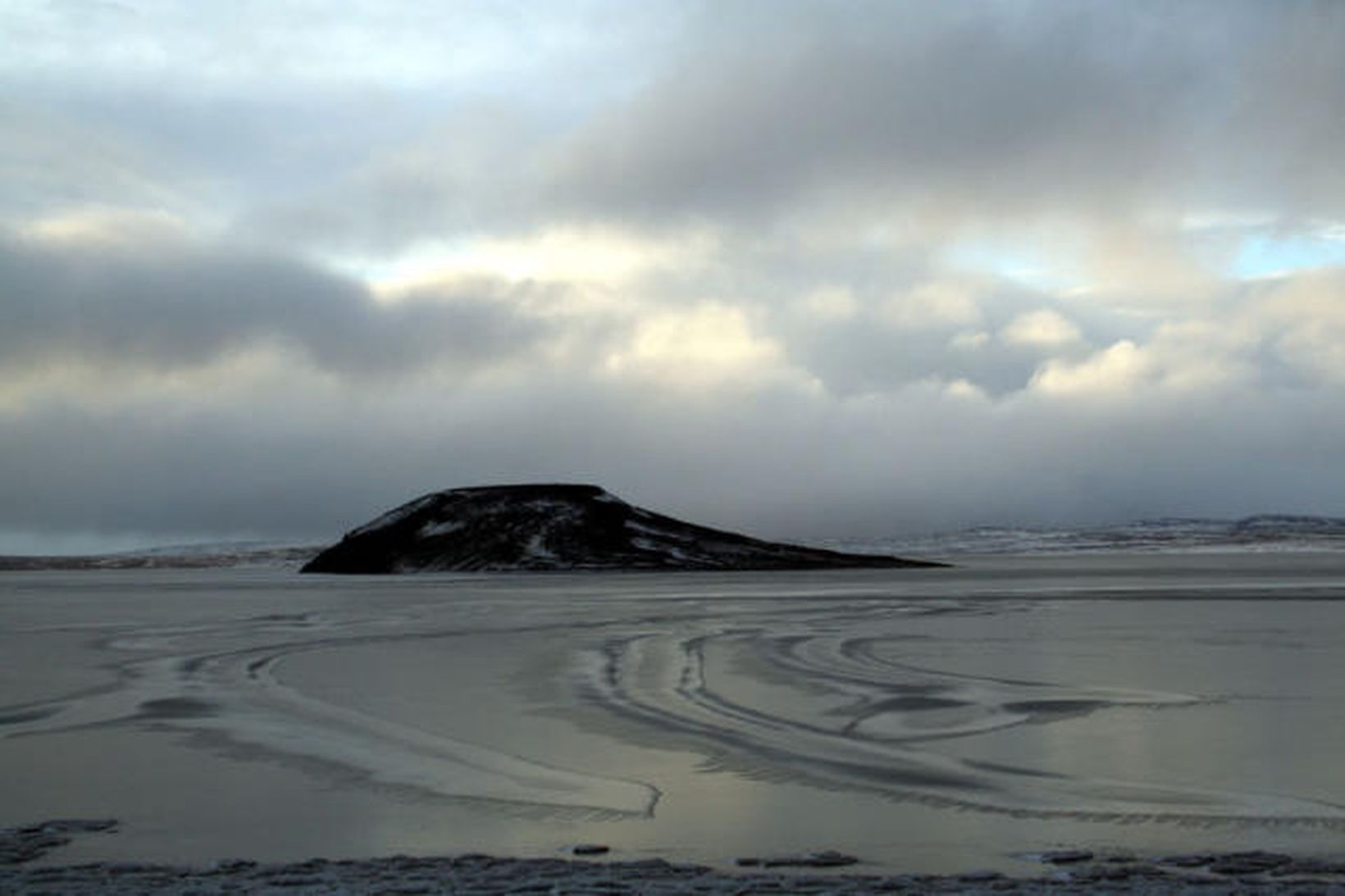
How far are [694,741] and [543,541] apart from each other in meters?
88.2

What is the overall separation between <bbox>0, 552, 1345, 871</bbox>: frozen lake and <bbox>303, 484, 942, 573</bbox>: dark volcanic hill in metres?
69.6

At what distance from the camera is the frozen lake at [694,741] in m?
6.73

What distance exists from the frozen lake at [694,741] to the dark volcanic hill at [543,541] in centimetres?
6960

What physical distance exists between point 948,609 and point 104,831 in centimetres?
2257

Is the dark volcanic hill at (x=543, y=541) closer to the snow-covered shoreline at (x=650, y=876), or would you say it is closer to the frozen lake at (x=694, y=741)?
the frozen lake at (x=694, y=741)

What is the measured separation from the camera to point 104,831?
6.88 metres

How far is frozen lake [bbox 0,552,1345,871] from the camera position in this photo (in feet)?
22.1

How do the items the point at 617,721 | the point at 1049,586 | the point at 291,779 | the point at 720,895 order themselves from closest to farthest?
1. the point at 720,895
2. the point at 291,779
3. the point at 617,721
4. the point at 1049,586

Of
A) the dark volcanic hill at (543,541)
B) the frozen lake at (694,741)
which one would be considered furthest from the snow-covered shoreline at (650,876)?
the dark volcanic hill at (543,541)

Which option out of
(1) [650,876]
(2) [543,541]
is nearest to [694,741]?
(1) [650,876]

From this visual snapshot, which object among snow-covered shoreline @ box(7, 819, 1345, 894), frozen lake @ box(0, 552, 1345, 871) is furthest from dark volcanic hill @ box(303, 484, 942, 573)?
snow-covered shoreline @ box(7, 819, 1345, 894)

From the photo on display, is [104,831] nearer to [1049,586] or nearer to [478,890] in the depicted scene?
[478,890]

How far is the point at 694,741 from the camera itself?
9.83 metres

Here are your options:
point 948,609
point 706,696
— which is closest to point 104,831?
point 706,696
